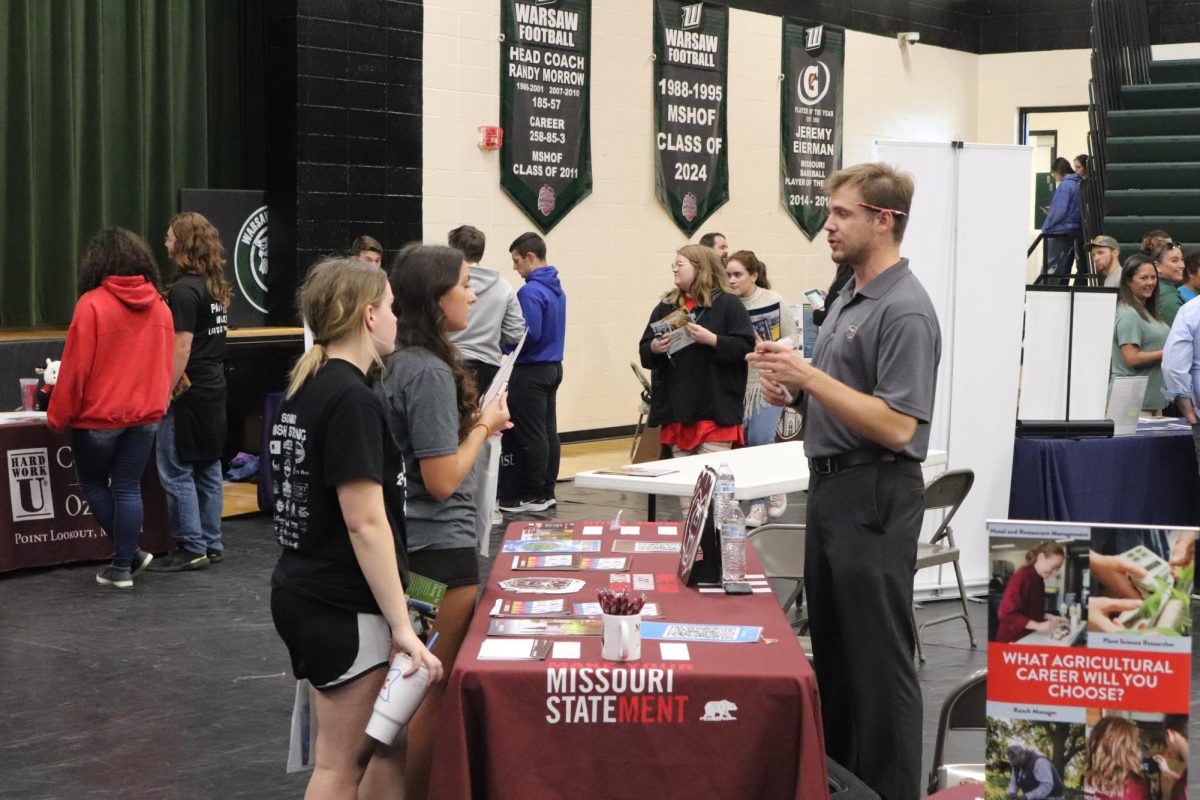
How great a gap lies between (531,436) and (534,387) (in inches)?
11.7

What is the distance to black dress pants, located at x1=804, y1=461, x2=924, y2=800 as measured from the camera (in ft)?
10.3

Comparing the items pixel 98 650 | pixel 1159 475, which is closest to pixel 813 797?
pixel 98 650

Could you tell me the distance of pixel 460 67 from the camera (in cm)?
974

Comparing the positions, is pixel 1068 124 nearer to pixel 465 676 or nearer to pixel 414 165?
pixel 414 165

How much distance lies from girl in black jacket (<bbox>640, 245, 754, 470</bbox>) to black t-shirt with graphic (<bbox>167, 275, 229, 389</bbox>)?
206 cm

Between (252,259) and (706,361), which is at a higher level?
(252,259)

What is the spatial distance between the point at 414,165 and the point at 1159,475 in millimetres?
5128

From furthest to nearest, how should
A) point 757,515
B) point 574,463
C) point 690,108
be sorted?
point 690,108 → point 574,463 → point 757,515

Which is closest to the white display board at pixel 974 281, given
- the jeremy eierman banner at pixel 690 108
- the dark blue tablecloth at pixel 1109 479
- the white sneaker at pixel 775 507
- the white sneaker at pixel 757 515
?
the dark blue tablecloth at pixel 1109 479

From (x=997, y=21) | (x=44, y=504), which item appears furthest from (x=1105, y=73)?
(x=44, y=504)

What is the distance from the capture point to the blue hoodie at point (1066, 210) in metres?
13.0

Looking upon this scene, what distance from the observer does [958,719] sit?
2.72 m

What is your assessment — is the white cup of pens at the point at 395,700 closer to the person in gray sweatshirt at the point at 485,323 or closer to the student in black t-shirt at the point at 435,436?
the student in black t-shirt at the point at 435,436

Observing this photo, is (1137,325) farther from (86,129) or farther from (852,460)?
(86,129)
